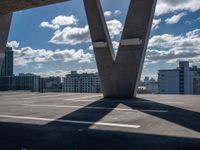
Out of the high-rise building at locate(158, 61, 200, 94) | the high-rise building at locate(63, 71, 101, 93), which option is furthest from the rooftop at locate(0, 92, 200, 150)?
the high-rise building at locate(63, 71, 101, 93)

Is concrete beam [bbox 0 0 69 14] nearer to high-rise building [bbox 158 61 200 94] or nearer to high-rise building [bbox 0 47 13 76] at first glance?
high-rise building [bbox 0 47 13 76]

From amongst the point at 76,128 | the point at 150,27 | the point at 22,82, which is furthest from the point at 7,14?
the point at 22,82

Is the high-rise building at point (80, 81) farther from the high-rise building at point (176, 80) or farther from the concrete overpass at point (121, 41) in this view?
the concrete overpass at point (121, 41)

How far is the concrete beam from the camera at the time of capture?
16.6 metres

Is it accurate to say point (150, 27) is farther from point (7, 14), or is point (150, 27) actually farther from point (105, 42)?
point (7, 14)

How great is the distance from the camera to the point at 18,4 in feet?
55.9

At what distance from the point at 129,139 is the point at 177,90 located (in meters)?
127

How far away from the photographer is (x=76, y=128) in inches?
312

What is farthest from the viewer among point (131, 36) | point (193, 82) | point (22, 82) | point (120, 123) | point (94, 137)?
point (193, 82)

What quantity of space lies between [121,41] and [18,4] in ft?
23.9

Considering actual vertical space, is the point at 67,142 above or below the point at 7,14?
below

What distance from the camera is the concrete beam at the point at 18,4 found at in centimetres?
1658

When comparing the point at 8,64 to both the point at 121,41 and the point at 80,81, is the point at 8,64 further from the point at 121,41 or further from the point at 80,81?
the point at 80,81

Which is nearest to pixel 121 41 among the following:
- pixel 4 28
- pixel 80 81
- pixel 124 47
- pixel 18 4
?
pixel 124 47
